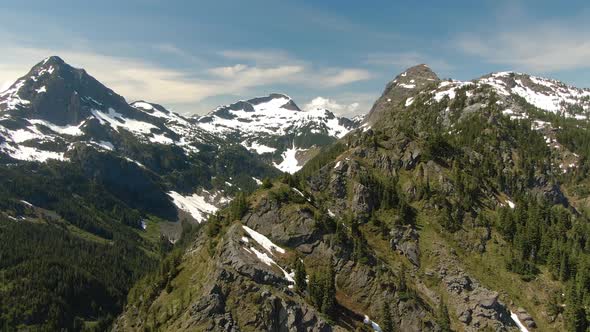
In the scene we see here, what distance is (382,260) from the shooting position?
100m

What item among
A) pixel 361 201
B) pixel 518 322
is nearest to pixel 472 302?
pixel 518 322

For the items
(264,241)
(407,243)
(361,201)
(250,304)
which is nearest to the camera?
(250,304)

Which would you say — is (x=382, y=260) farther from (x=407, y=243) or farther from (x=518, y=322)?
(x=518, y=322)

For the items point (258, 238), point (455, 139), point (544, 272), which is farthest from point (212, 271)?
point (455, 139)

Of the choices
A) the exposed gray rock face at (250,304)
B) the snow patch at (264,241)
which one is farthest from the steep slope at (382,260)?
the snow patch at (264,241)

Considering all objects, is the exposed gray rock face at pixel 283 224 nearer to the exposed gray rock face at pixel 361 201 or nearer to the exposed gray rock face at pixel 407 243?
the exposed gray rock face at pixel 361 201

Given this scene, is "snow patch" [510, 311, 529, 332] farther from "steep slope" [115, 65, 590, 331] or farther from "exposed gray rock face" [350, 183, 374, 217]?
"exposed gray rock face" [350, 183, 374, 217]

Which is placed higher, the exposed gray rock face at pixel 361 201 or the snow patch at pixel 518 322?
the exposed gray rock face at pixel 361 201

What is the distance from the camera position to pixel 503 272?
329 feet

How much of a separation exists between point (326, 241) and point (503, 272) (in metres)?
47.1

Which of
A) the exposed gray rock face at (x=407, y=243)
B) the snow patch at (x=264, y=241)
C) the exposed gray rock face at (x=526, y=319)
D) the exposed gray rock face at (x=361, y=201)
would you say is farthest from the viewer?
the exposed gray rock face at (x=361, y=201)

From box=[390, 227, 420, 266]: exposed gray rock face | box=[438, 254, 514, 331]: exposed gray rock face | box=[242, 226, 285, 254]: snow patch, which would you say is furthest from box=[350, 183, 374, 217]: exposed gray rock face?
box=[242, 226, 285, 254]: snow patch

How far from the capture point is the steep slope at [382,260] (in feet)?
262

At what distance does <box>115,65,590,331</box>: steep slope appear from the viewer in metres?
80.0
